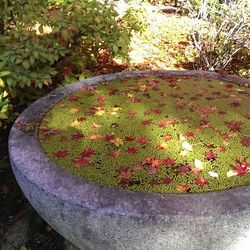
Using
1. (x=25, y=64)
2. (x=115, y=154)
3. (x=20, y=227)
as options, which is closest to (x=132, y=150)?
(x=115, y=154)

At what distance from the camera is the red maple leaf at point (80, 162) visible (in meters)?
2.19

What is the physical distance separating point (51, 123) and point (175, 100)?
1.02 metres

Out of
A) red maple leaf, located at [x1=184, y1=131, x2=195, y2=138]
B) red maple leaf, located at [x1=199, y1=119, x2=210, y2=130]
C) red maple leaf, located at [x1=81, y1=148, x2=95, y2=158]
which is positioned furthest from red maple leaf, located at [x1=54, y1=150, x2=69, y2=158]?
red maple leaf, located at [x1=199, y1=119, x2=210, y2=130]

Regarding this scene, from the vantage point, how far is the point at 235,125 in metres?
2.61

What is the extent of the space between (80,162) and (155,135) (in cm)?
57

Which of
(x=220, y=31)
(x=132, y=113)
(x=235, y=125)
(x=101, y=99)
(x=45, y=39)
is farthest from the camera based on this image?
(x=220, y=31)

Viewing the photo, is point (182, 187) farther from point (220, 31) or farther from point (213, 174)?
point (220, 31)

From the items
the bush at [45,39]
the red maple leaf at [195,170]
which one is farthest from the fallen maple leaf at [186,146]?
the bush at [45,39]

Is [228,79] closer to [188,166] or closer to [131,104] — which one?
[131,104]

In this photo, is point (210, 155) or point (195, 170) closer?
point (195, 170)

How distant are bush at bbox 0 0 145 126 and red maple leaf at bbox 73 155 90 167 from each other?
1.08 metres

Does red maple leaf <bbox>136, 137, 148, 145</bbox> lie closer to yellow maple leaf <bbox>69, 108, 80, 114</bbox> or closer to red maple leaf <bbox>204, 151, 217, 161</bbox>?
red maple leaf <bbox>204, 151, 217, 161</bbox>

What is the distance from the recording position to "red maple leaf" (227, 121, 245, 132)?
8.39 ft

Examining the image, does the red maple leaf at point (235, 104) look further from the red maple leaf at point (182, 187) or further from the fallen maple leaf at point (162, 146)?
the red maple leaf at point (182, 187)
